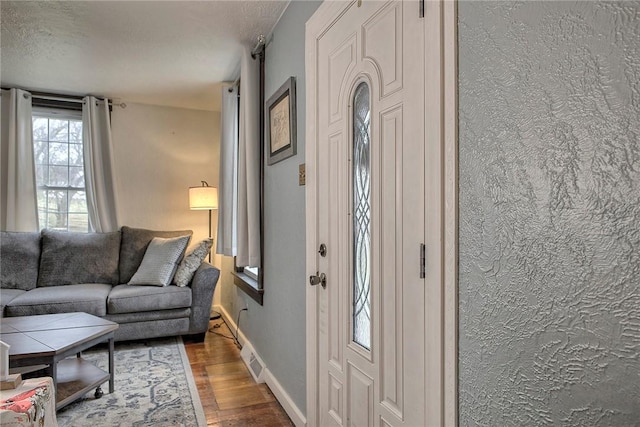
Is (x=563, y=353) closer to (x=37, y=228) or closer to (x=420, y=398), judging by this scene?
(x=420, y=398)

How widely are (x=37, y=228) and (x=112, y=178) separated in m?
0.83

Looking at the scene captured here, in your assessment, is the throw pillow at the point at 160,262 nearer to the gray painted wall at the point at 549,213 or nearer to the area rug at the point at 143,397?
the area rug at the point at 143,397

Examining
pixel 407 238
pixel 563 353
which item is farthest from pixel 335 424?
pixel 563 353

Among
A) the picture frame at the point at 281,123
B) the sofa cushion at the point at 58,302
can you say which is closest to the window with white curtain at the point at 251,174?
the picture frame at the point at 281,123

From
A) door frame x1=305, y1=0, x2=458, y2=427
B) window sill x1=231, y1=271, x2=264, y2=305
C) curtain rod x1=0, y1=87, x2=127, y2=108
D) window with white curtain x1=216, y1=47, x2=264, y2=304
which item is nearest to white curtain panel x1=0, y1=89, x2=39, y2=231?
curtain rod x1=0, y1=87, x2=127, y2=108

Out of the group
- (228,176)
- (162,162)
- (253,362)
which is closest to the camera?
(253,362)

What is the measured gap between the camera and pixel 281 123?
93.0 inches

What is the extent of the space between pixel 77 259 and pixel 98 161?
3.39ft

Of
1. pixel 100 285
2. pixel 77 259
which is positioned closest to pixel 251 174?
pixel 100 285

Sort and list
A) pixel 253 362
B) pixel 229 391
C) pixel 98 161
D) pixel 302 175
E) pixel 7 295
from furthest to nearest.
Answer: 1. pixel 98 161
2. pixel 7 295
3. pixel 253 362
4. pixel 229 391
5. pixel 302 175

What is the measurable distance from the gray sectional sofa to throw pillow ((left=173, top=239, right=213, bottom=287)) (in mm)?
54

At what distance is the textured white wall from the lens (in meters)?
4.40

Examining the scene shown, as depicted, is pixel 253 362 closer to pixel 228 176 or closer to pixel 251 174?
pixel 251 174

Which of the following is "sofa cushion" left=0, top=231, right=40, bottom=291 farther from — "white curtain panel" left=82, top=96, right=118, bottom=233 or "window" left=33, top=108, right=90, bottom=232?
"white curtain panel" left=82, top=96, right=118, bottom=233
